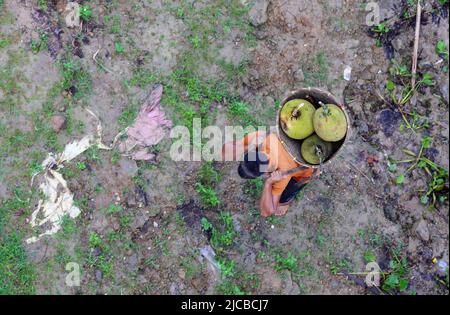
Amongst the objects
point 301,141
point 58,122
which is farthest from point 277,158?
point 58,122

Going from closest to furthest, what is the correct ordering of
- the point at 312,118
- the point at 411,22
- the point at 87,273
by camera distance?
the point at 312,118 → the point at 87,273 → the point at 411,22

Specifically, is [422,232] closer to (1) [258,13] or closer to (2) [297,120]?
(2) [297,120]

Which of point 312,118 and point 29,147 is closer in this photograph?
point 312,118

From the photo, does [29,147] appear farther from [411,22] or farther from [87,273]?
[411,22]

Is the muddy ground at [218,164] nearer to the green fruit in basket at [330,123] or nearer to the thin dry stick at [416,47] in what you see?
the thin dry stick at [416,47]

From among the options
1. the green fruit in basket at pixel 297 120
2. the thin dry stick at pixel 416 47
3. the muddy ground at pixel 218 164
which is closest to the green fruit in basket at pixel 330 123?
the green fruit in basket at pixel 297 120

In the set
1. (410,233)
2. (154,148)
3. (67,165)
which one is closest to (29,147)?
(67,165)

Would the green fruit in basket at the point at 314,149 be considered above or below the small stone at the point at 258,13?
below
